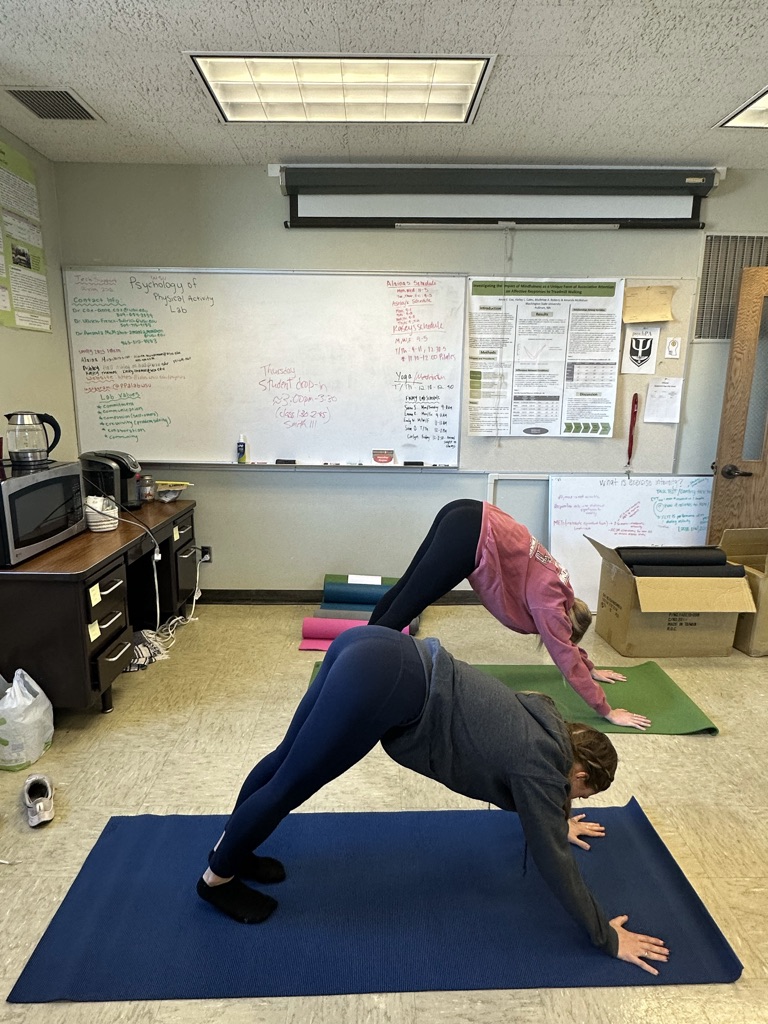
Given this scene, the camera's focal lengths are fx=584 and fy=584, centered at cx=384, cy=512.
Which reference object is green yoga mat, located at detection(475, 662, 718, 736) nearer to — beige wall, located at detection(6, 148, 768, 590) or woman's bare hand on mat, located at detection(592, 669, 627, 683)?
woman's bare hand on mat, located at detection(592, 669, 627, 683)

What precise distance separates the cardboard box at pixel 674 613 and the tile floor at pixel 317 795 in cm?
8

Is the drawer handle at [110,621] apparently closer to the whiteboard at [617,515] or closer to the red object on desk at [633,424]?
the whiteboard at [617,515]

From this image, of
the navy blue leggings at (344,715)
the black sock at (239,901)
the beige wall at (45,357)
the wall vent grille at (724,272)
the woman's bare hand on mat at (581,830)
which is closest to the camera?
the navy blue leggings at (344,715)

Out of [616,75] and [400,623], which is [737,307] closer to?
[616,75]

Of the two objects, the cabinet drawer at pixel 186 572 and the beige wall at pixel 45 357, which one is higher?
the beige wall at pixel 45 357

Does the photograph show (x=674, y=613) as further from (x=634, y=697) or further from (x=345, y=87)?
(x=345, y=87)

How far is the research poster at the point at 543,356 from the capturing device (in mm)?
3238

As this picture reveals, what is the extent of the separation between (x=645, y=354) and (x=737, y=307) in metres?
0.49

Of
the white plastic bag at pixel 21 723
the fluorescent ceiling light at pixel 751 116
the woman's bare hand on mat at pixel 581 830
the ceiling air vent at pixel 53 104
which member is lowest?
the woman's bare hand on mat at pixel 581 830

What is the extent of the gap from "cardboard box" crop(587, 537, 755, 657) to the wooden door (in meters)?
0.56

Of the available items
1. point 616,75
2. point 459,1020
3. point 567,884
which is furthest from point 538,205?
point 459,1020

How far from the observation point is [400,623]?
7.33 feet

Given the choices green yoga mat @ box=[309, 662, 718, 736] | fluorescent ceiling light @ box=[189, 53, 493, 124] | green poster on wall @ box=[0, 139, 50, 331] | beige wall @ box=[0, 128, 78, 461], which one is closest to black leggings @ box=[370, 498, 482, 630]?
green yoga mat @ box=[309, 662, 718, 736]

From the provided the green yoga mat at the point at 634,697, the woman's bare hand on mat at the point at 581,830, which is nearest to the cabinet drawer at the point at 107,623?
the green yoga mat at the point at 634,697
